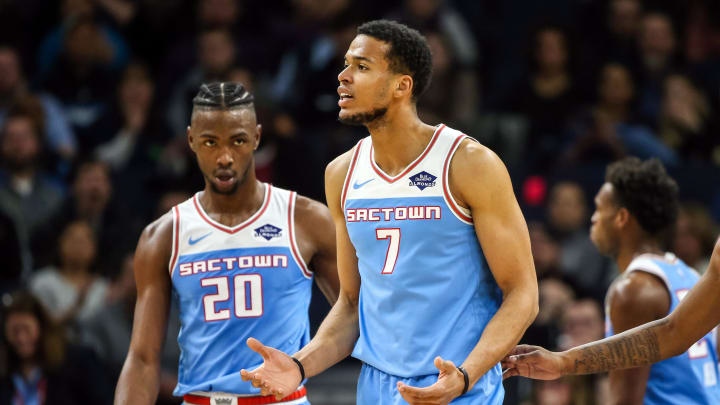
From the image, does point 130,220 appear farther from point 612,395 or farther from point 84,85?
point 612,395

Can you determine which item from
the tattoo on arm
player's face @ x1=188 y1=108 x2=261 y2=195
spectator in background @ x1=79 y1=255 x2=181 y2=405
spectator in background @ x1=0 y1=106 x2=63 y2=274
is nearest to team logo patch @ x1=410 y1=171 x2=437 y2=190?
the tattoo on arm

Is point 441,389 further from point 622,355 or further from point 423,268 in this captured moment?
point 622,355

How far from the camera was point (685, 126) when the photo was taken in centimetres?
888

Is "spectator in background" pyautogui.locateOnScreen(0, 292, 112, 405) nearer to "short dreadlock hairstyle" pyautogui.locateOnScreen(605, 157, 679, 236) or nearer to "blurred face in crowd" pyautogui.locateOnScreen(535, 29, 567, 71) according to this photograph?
"short dreadlock hairstyle" pyautogui.locateOnScreen(605, 157, 679, 236)

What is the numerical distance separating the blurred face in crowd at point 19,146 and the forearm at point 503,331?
5650 mm

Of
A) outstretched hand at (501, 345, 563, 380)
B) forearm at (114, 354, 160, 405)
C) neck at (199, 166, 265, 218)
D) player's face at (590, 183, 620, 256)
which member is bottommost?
forearm at (114, 354, 160, 405)

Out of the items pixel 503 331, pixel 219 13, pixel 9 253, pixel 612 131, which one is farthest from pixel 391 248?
pixel 219 13

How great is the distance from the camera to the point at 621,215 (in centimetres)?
495

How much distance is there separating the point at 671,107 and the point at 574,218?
1.55 meters

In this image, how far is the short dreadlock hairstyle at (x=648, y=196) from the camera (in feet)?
16.2

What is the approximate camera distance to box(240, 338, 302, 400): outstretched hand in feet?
12.5

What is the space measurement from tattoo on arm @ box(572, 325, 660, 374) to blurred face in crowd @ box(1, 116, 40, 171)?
565cm

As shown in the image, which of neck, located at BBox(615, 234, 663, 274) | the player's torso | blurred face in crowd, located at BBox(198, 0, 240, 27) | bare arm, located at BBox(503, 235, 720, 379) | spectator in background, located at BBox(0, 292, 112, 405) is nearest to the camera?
the player's torso

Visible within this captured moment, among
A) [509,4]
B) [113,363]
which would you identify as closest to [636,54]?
[509,4]
